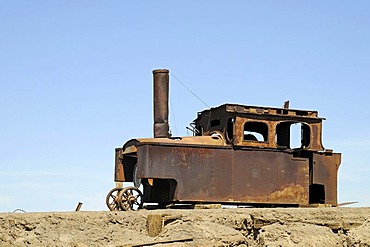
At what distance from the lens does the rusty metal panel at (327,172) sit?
42.6 feet

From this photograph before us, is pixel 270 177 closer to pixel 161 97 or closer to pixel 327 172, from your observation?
pixel 327 172

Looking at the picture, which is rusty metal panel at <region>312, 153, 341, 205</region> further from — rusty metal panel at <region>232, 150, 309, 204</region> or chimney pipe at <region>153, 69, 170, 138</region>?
chimney pipe at <region>153, 69, 170, 138</region>

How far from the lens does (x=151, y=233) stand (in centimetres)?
975

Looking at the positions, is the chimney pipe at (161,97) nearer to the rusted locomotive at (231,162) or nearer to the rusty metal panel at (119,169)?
the rusted locomotive at (231,162)

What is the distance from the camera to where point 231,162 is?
39.9ft

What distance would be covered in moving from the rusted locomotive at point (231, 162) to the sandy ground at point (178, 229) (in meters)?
1.52

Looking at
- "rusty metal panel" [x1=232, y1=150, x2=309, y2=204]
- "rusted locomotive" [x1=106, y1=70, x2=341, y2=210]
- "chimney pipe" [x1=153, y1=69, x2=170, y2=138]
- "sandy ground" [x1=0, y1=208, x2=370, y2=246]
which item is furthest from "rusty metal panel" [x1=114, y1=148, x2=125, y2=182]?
"sandy ground" [x1=0, y1=208, x2=370, y2=246]

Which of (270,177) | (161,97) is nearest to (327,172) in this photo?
(270,177)

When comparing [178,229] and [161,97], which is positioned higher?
[161,97]

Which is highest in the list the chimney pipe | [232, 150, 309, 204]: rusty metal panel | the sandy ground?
the chimney pipe

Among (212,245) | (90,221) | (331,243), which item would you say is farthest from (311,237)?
(90,221)

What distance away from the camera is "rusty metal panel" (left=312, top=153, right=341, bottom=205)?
1298 centimetres

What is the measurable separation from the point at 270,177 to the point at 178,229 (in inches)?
130

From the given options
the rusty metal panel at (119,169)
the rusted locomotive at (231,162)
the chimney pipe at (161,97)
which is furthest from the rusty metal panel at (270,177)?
the rusty metal panel at (119,169)
